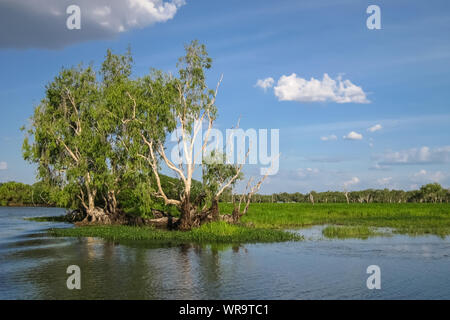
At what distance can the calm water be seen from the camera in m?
16.8

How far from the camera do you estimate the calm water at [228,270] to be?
16.8 m

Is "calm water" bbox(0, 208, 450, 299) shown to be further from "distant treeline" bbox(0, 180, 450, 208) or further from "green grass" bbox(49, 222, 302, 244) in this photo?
"distant treeline" bbox(0, 180, 450, 208)

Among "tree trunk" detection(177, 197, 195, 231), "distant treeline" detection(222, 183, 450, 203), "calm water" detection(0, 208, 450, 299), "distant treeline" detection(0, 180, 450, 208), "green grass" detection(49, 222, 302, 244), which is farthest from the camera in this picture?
"distant treeline" detection(222, 183, 450, 203)

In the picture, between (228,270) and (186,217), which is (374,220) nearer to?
(186,217)

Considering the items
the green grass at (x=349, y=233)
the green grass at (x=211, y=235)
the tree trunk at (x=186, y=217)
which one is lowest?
the green grass at (x=349, y=233)

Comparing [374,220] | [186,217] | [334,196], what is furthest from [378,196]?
[186,217]

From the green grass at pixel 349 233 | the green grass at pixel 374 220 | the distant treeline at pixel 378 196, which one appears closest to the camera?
the green grass at pixel 349 233

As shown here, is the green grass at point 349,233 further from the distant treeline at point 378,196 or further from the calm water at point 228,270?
the distant treeline at point 378,196

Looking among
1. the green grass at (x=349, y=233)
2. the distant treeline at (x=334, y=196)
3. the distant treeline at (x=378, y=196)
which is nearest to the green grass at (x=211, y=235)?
the green grass at (x=349, y=233)

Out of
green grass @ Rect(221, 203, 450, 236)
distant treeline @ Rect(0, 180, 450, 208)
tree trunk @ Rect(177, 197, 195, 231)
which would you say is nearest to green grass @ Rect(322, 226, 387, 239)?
green grass @ Rect(221, 203, 450, 236)
